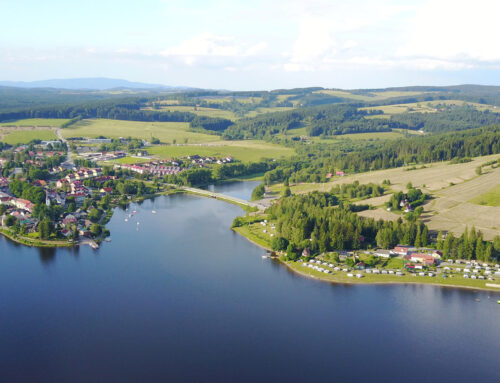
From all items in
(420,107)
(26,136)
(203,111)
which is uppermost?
(420,107)

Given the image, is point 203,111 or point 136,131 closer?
point 136,131

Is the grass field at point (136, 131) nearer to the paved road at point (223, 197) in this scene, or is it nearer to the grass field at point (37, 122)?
the grass field at point (37, 122)

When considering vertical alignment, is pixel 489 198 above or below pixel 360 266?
above

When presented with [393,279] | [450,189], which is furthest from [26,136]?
[393,279]

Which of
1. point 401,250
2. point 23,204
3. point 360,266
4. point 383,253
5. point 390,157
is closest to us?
point 360,266

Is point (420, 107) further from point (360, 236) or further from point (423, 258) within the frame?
point (423, 258)

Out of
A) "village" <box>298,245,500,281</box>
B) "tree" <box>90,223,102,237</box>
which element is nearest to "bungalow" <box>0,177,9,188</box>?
"tree" <box>90,223,102,237</box>
